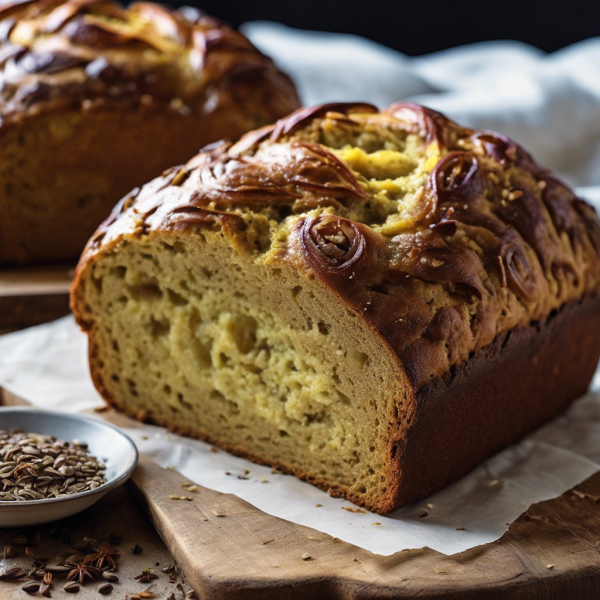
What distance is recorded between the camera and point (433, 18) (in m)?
8.78

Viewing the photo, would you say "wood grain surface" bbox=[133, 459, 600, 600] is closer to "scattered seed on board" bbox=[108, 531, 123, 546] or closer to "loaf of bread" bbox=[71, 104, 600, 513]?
"scattered seed on board" bbox=[108, 531, 123, 546]

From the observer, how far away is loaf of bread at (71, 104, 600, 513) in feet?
9.18

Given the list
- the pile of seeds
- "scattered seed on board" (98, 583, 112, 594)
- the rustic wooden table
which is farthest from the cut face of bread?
"scattered seed on board" (98, 583, 112, 594)

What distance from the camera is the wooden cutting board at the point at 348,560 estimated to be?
2.40 m

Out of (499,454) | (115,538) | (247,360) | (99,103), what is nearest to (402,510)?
(499,454)

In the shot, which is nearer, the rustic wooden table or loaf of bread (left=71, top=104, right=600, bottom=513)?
the rustic wooden table

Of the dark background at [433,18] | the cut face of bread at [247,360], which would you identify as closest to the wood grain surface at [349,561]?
the cut face of bread at [247,360]

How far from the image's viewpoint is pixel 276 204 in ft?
9.96

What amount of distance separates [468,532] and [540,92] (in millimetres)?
4232

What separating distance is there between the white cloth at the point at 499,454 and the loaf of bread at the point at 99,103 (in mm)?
1029

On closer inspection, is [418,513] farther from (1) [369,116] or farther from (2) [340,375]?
(1) [369,116]

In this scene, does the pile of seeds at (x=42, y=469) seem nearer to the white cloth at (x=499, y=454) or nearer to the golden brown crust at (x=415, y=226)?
the white cloth at (x=499, y=454)

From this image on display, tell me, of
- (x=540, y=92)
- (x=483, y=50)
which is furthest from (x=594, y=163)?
(x=483, y=50)

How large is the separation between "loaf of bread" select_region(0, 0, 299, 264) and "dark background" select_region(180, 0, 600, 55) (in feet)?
12.0
